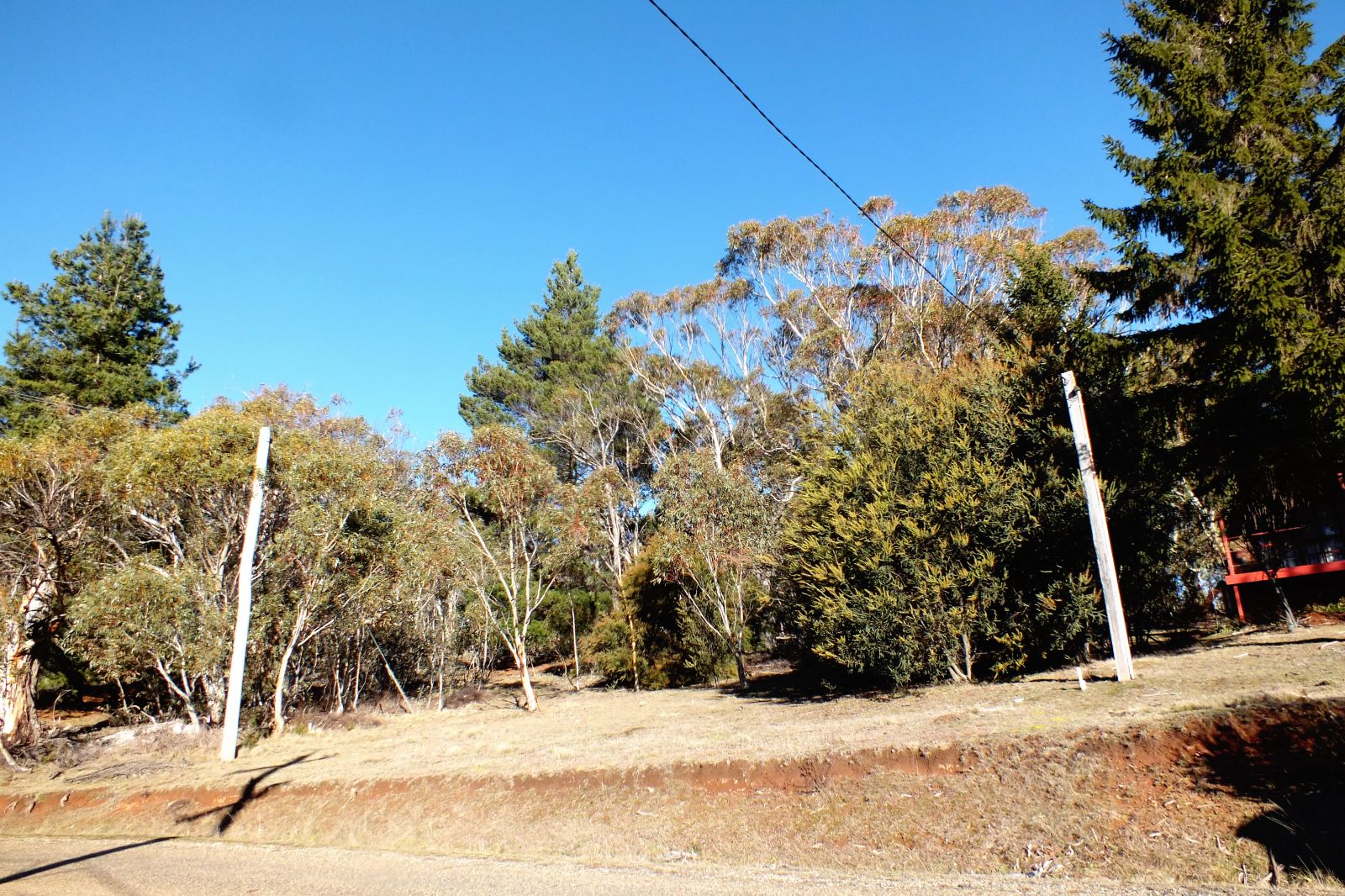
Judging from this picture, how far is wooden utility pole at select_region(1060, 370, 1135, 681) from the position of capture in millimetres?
10258

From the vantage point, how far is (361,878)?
754 centimetres

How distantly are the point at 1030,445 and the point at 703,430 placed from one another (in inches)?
991

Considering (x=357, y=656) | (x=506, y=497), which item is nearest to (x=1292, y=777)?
(x=506, y=497)

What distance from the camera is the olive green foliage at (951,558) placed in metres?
12.6

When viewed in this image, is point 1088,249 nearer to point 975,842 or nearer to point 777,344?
point 777,344

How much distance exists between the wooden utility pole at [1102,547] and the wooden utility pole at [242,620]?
15779 millimetres

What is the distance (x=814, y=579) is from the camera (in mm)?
14602

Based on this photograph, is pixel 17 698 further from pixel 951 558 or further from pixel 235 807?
pixel 951 558

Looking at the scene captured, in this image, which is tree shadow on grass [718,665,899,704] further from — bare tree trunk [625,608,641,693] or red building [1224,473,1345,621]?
red building [1224,473,1345,621]

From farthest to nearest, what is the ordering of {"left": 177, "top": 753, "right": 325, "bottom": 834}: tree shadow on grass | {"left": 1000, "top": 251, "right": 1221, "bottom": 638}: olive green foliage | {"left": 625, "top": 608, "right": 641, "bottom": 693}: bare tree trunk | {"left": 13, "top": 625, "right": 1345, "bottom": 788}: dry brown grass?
{"left": 625, "top": 608, "right": 641, "bottom": 693}: bare tree trunk
{"left": 1000, "top": 251, "right": 1221, "bottom": 638}: olive green foliage
{"left": 177, "top": 753, "right": 325, "bottom": 834}: tree shadow on grass
{"left": 13, "top": 625, "right": 1345, "bottom": 788}: dry brown grass

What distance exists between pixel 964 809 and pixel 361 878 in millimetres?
6154

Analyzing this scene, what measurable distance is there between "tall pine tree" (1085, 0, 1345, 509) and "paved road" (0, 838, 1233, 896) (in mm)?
8851

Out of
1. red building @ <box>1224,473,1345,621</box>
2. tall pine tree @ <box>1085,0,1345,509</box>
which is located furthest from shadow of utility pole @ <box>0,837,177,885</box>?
red building @ <box>1224,473,1345,621</box>

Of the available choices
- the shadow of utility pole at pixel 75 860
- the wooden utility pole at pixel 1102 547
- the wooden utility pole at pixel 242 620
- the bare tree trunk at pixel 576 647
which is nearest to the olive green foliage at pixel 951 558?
the wooden utility pole at pixel 1102 547
